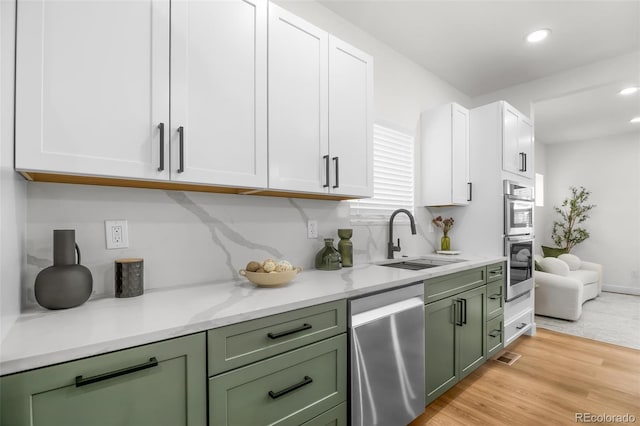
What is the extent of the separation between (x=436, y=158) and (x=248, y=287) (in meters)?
2.33

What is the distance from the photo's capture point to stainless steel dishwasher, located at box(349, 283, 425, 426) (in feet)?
4.95

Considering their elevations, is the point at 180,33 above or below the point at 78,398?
above

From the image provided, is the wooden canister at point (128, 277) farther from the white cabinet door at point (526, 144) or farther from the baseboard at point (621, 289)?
the baseboard at point (621, 289)

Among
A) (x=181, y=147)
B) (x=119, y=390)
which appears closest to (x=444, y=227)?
(x=181, y=147)

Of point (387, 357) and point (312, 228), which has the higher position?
point (312, 228)

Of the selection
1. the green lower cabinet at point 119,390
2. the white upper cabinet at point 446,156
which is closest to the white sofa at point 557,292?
the white upper cabinet at point 446,156

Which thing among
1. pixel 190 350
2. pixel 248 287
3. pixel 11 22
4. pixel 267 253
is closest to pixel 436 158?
pixel 267 253

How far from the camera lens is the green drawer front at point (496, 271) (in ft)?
8.73

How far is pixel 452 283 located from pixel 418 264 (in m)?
0.52

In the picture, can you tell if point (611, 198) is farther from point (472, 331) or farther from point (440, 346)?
point (440, 346)

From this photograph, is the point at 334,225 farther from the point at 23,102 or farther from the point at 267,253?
the point at 23,102

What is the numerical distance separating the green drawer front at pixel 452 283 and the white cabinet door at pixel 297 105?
0.91m

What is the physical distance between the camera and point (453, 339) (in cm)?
219

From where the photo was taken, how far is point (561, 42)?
9.20ft
